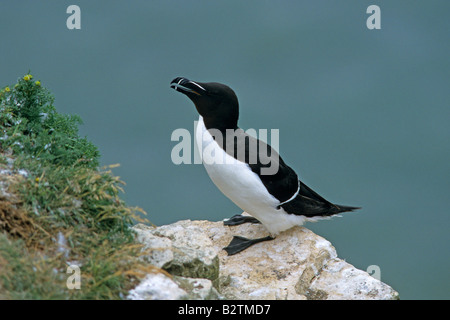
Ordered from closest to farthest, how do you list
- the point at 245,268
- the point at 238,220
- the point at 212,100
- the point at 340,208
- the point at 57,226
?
the point at 57,226 → the point at 245,268 → the point at 212,100 → the point at 340,208 → the point at 238,220

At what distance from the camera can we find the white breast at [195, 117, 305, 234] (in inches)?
246

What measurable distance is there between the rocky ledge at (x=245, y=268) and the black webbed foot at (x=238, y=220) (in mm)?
56

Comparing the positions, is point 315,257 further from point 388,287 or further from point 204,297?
point 204,297

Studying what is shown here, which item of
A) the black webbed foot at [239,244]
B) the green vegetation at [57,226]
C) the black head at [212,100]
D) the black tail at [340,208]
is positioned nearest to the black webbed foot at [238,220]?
the black webbed foot at [239,244]

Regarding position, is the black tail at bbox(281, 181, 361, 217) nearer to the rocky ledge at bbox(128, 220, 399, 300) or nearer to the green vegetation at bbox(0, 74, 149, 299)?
the rocky ledge at bbox(128, 220, 399, 300)

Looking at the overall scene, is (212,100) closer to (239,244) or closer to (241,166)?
(241,166)

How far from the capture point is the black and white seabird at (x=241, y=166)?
20.6 feet

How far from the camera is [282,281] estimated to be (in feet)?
19.4

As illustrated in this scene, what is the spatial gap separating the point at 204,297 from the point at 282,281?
1.50 m

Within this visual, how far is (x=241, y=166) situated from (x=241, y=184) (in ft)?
0.57

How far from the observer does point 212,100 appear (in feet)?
20.7

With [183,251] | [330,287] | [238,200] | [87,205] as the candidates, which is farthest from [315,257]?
[87,205]

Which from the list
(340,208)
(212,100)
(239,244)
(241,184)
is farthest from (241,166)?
(340,208)

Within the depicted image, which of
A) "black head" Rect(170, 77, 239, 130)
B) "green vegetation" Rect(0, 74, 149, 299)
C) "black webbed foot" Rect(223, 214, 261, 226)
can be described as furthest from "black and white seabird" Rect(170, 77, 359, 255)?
"green vegetation" Rect(0, 74, 149, 299)
